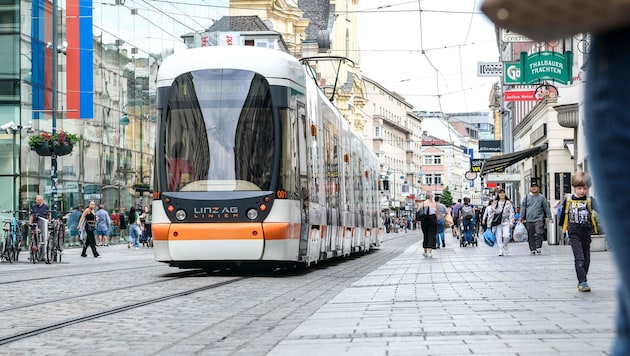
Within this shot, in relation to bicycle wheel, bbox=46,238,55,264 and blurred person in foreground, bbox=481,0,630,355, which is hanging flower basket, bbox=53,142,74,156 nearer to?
bicycle wheel, bbox=46,238,55,264

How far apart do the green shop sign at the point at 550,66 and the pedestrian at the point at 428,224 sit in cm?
650

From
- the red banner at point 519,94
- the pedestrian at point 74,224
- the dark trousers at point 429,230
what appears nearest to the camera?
the dark trousers at point 429,230

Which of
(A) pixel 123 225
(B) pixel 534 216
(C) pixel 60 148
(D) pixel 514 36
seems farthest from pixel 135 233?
(D) pixel 514 36

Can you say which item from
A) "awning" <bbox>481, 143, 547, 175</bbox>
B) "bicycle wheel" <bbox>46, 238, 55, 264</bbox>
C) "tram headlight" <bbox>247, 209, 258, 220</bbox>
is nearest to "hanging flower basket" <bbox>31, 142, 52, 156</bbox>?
"bicycle wheel" <bbox>46, 238, 55, 264</bbox>

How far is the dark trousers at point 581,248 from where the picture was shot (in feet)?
38.1

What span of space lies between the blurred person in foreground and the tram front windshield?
45.5 ft

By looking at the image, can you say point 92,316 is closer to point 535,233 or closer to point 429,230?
point 429,230

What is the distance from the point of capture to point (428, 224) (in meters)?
25.6

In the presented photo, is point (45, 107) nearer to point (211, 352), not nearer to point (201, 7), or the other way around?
point (201, 7)

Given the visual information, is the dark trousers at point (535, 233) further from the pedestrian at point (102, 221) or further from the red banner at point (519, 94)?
the pedestrian at point (102, 221)

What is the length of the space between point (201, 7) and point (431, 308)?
173 ft

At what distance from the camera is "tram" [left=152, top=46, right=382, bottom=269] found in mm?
15516

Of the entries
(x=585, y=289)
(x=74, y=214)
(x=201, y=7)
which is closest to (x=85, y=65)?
(x=74, y=214)

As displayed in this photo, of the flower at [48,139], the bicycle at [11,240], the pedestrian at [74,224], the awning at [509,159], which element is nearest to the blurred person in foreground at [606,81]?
the bicycle at [11,240]
